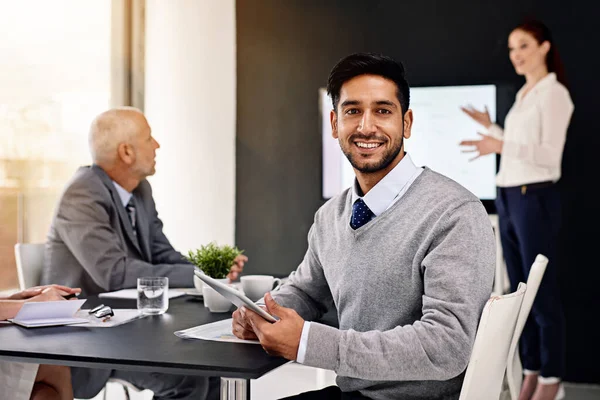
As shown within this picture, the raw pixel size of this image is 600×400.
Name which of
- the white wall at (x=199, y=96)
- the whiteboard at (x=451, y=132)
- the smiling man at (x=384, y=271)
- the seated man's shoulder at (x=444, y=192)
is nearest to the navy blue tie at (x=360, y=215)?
the smiling man at (x=384, y=271)

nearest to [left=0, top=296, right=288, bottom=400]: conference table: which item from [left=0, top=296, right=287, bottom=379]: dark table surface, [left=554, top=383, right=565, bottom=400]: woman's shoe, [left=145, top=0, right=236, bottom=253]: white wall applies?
[left=0, top=296, right=287, bottom=379]: dark table surface

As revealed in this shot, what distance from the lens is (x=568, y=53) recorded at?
183 inches

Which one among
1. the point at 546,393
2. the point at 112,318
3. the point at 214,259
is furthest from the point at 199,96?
the point at 112,318

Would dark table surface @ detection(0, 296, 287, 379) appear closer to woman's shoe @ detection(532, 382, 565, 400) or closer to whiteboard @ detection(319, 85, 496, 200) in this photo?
woman's shoe @ detection(532, 382, 565, 400)

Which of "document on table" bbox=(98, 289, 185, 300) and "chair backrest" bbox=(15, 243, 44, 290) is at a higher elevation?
"chair backrest" bbox=(15, 243, 44, 290)

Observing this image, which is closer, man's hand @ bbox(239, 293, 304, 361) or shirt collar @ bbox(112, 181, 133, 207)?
man's hand @ bbox(239, 293, 304, 361)

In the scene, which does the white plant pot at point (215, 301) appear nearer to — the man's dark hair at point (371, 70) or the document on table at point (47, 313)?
the document on table at point (47, 313)

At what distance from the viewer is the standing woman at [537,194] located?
170 inches

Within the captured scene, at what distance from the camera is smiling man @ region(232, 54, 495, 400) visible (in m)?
1.50

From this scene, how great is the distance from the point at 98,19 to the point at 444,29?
237 cm

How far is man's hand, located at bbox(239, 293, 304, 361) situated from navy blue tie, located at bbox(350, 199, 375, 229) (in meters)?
0.35

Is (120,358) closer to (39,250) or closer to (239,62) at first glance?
(39,250)

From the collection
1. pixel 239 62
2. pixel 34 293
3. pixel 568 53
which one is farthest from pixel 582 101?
pixel 34 293

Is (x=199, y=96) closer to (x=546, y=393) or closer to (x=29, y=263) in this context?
(x=29, y=263)
